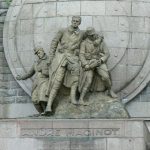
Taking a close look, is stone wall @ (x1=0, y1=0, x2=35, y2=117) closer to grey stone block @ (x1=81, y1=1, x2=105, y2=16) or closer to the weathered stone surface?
the weathered stone surface

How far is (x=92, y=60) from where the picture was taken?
19.1 metres

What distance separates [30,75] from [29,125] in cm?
203

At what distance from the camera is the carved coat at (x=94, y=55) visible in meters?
19.1

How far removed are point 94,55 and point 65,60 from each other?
2.28 ft

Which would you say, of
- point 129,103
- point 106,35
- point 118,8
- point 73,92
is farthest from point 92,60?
point 118,8

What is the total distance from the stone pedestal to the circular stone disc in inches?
102

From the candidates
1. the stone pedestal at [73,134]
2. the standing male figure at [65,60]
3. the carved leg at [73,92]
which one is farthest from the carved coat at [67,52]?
the stone pedestal at [73,134]

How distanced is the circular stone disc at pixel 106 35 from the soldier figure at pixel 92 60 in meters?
1.10

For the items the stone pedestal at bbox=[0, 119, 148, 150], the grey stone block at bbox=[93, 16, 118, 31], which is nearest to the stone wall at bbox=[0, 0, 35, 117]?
the grey stone block at bbox=[93, 16, 118, 31]

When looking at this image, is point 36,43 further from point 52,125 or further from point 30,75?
point 52,125

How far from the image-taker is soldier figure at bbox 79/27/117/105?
19031 mm

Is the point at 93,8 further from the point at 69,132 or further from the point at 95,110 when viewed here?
the point at 69,132

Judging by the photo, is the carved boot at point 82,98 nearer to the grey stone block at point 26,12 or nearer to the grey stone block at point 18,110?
the grey stone block at point 18,110

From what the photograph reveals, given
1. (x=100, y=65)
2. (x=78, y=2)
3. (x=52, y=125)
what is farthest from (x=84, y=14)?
(x=52, y=125)
